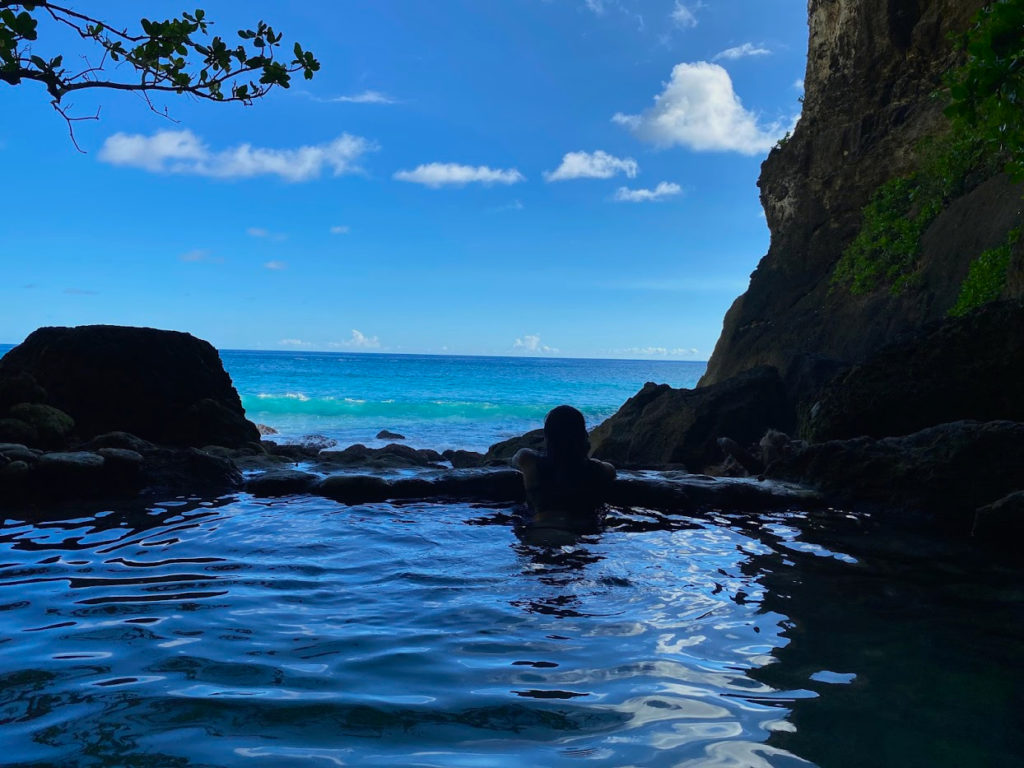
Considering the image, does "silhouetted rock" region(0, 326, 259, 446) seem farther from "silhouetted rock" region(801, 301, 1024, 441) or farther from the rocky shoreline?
"silhouetted rock" region(801, 301, 1024, 441)

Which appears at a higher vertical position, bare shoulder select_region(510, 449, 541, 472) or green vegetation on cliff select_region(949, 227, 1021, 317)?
green vegetation on cliff select_region(949, 227, 1021, 317)

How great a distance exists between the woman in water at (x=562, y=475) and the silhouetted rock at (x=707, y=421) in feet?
16.0

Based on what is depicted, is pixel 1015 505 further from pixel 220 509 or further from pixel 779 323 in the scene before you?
pixel 779 323

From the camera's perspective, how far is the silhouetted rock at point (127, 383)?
42.8 ft

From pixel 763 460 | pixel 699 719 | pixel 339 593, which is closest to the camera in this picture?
pixel 699 719

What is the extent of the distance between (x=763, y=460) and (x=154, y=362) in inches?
430

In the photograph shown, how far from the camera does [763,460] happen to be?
10.8 meters

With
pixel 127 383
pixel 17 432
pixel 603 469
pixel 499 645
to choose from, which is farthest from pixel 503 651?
pixel 127 383

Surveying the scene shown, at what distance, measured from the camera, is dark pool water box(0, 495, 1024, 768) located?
115 inches

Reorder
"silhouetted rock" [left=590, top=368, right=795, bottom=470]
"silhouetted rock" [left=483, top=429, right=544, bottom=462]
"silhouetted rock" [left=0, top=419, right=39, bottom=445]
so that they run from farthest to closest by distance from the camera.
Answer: "silhouetted rock" [left=483, top=429, right=544, bottom=462]
"silhouetted rock" [left=590, top=368, right=795, bottom=470]
"silhouetted rock" [left=0, top=419, right=39, bottom=445]

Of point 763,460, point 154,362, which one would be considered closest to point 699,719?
point 763,460

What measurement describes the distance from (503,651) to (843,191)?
1782 cm

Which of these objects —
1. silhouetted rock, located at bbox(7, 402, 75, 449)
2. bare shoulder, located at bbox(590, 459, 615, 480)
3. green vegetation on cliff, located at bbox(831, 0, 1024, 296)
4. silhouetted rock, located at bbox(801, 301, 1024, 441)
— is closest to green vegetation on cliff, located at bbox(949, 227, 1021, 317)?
green vegetation on cliff, located at bbox(831, 0, 1024, 296)

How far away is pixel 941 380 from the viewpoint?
9133 mm
